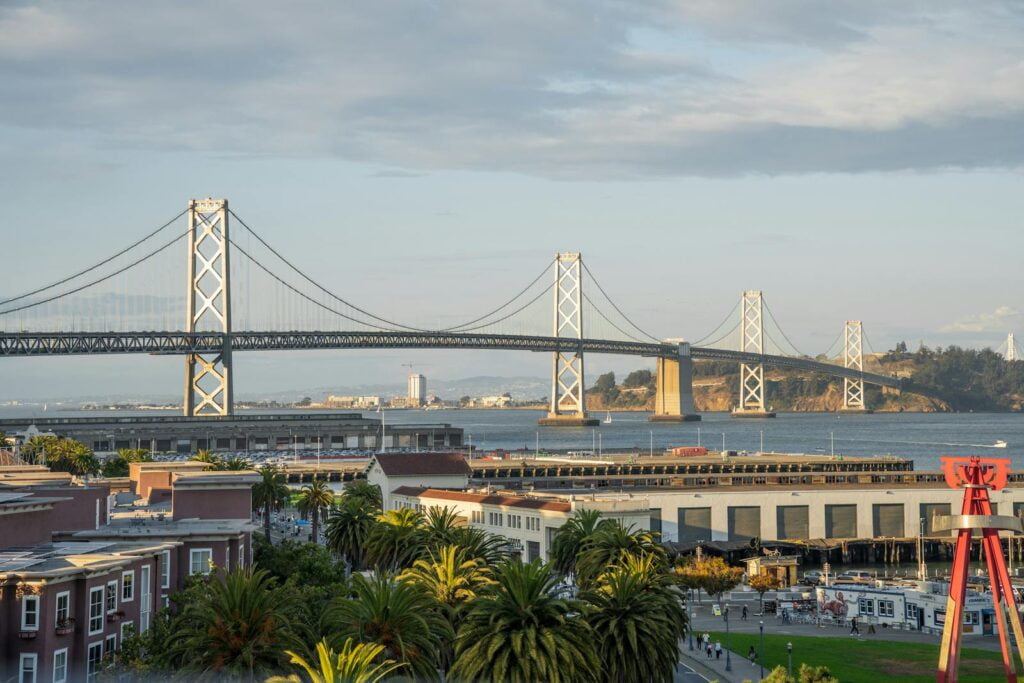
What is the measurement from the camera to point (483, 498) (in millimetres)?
63562

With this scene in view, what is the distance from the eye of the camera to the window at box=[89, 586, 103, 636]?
85.3 ft

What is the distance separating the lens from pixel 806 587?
59.9 metres

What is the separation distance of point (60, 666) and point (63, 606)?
101cm

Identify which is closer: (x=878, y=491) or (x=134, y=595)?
(x=134, y=595)

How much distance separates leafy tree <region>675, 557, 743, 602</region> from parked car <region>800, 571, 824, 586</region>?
7842 mm

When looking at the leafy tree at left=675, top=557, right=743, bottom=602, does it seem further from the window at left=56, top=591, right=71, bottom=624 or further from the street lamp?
the window at left=56, top=591, right=71, bottom=624

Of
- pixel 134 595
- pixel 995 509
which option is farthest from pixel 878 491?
pixel 134 595

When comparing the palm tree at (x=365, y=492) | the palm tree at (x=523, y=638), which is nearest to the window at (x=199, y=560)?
the palm tree at (x=523, y=638)

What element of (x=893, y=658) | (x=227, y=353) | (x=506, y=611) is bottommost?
(x=893, y=658)

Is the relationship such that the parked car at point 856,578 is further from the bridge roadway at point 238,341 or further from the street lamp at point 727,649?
the bridge roadway at point 238,341

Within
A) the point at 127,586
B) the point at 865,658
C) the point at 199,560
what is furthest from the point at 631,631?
the point at 865,658

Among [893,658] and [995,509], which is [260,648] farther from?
[995,509]

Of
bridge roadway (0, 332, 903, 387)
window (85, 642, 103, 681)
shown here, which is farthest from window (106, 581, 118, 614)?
bridge roadway (0, 332, 903, 387)

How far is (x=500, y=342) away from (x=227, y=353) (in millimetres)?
48148
